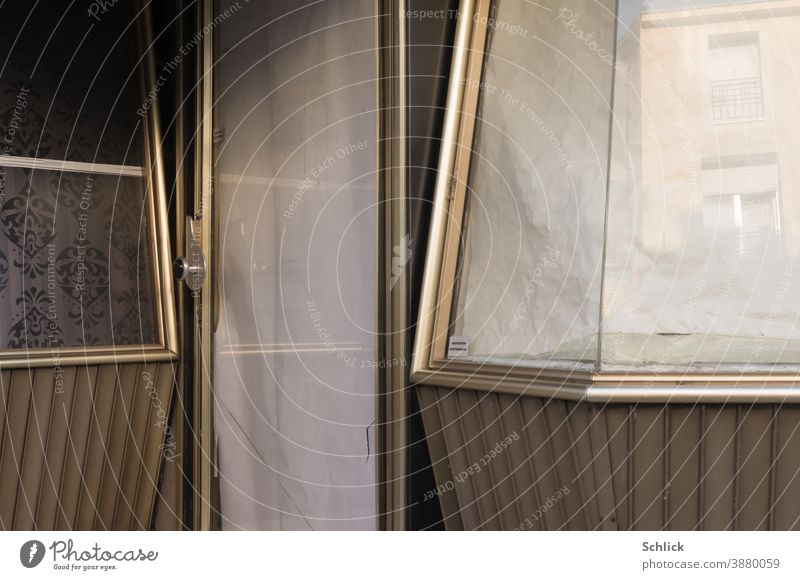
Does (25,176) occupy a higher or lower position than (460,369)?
higher

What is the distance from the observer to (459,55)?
1.36 meters

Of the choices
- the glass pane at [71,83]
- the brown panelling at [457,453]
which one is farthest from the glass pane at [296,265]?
the glass pane at [71,83]

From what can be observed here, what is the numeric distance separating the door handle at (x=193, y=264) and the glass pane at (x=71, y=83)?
225 millimetres

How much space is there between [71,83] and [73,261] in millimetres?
352

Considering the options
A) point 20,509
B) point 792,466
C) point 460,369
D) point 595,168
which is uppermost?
point 595,168

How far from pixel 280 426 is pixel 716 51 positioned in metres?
0.94

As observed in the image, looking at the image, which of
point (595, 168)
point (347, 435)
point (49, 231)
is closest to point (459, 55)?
point (595, 168)

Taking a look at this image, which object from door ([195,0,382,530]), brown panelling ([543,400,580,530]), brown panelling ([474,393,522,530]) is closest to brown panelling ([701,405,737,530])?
brown panelling ([543,400,580,530])

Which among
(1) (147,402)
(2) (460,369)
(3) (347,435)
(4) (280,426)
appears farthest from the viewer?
(1) (147,402)

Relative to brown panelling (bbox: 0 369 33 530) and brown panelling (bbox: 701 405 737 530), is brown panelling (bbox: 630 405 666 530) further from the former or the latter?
brown panelling (bbox: 0 369 33 530)

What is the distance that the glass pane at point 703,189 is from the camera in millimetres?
1110

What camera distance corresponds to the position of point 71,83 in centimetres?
176
